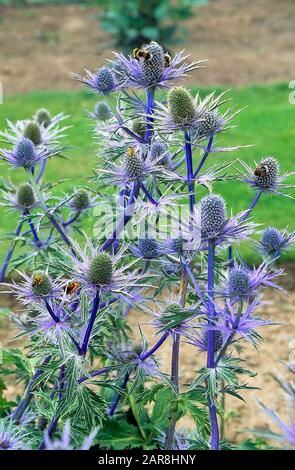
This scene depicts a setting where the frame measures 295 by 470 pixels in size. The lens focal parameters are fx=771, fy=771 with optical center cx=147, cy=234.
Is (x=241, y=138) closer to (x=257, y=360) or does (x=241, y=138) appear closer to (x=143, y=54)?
(x=257, y=360)

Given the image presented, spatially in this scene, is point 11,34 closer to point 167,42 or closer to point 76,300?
point 167,42

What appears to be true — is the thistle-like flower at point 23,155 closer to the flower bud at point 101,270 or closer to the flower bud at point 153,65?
the flower bud at point 153,65

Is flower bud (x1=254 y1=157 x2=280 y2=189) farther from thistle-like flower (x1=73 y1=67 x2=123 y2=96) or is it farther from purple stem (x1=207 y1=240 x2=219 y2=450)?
thistle-like flower (x1=73 y1=67 x2=123 y2=96)

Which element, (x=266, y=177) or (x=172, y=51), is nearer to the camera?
(x=266, y=177)

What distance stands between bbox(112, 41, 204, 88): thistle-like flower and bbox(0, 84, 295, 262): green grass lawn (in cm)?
245

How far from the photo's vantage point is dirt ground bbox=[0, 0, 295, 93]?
27.4 ft

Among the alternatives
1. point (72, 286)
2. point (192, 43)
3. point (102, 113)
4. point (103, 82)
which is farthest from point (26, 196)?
point (192, 43)

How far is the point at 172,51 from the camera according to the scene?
8922 mm

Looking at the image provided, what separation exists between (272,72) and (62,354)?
272 inches

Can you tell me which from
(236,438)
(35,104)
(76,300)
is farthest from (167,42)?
(76,300)

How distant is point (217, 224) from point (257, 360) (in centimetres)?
202

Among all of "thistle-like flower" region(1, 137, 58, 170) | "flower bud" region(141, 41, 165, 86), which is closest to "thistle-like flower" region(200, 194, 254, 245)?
"flower bud" region(141, 41, 165, 86)

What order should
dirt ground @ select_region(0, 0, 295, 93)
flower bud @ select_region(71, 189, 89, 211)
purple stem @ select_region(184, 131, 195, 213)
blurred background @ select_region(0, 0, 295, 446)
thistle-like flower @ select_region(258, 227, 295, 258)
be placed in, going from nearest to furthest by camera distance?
purple stem @ select_region(184, 131, 195, 213) → thistle-like flower @ select_region(258, 227, 295, 258) → flower bud @ select_region(71, 189, 89, 211) → blurred background @ select_region(0, 0, 295, 446) → dirt ground @ select_region(0, 0, 295, 93)

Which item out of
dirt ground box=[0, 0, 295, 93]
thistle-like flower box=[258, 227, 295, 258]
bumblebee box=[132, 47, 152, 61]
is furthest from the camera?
dirt ground box=[0, 0, 295, 93]
